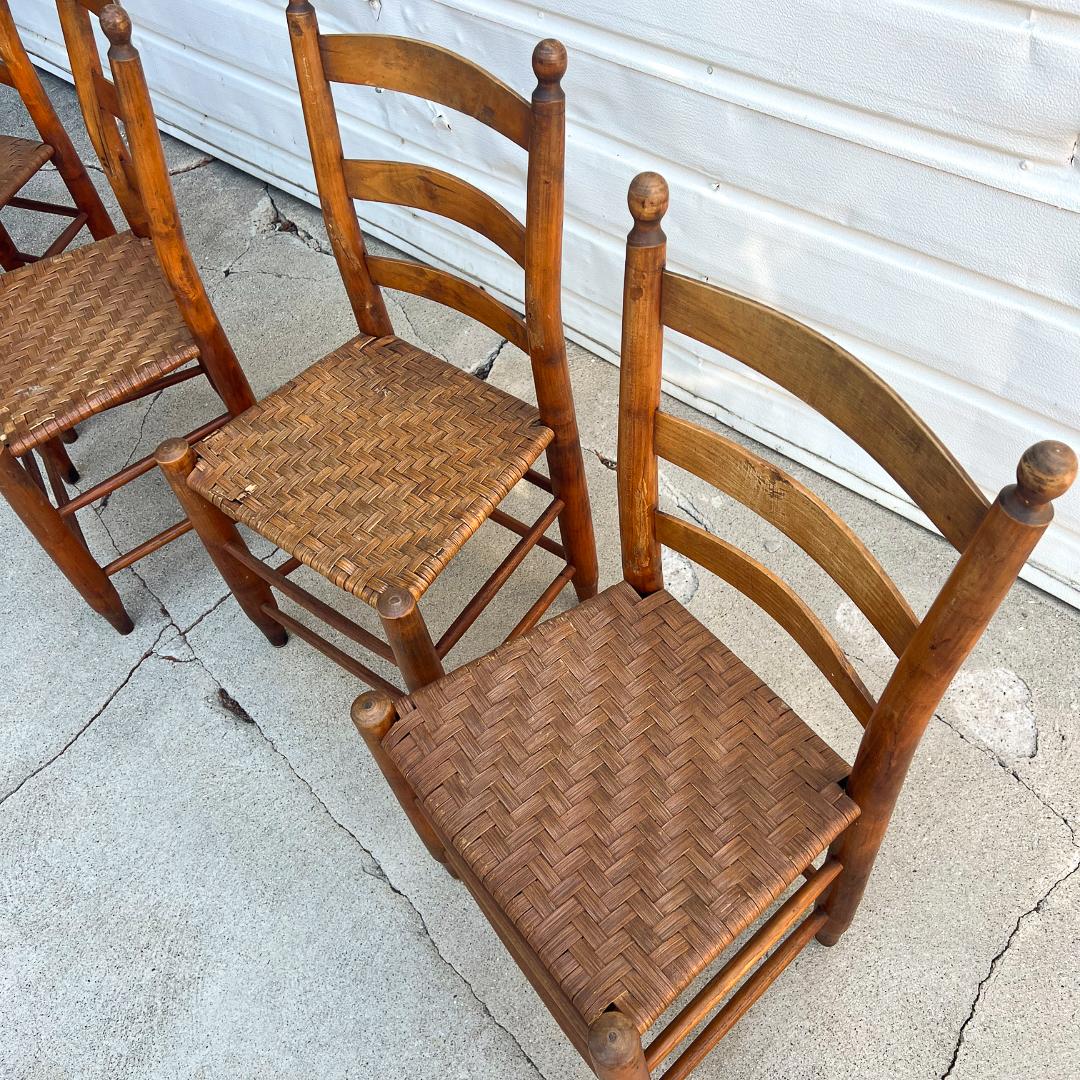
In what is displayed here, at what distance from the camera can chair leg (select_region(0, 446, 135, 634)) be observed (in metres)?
1.72

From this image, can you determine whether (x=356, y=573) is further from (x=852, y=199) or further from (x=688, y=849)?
(x=852, y=199)

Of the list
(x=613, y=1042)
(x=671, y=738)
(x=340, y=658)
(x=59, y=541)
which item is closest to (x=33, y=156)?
(x=59, y=541)

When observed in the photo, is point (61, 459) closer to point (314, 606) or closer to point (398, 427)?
point (314, 606)

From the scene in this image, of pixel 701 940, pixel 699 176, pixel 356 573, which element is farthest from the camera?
pixel 699 176

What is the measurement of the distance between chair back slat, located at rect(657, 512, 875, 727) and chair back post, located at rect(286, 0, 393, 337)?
737mm

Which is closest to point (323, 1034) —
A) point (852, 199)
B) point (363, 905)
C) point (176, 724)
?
point (363, 905)

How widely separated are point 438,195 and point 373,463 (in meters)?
0.45

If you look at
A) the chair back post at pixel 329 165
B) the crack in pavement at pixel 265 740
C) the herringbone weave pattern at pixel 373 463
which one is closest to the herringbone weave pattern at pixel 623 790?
the herringbone weave pattern at pixel 373 463

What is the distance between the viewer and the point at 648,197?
39.1 inches

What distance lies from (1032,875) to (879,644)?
0.49m

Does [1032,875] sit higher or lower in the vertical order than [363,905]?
higher

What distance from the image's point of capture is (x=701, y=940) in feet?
3.52

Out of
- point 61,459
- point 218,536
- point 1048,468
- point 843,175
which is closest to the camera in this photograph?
point 1048,468

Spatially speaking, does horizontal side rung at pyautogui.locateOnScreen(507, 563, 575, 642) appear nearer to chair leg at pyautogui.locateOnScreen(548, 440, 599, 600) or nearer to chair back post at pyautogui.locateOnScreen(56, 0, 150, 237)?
chair leg at pyautogui.locateOnScreen(548, 440, 599, 600)
